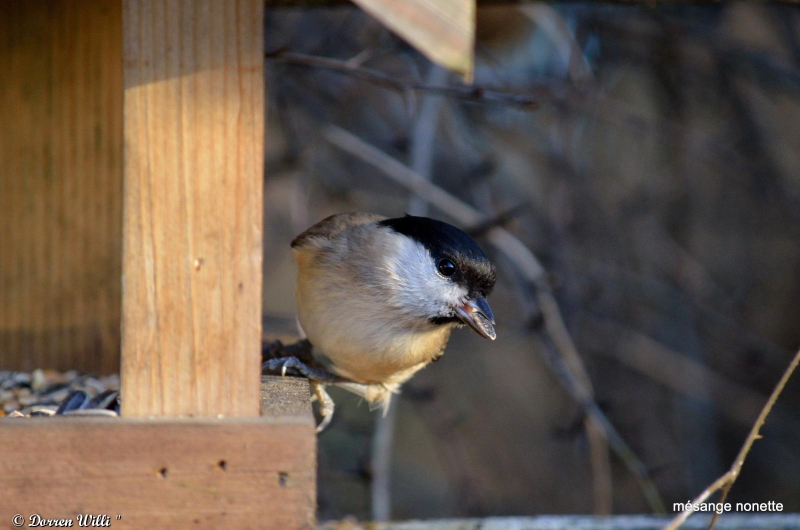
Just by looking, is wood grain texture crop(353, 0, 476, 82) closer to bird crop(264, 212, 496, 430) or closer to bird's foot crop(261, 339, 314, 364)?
bird crop(264, 212, 496, 430)

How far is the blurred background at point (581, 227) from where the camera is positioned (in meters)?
3.47

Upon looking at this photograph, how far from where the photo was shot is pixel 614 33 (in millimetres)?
4016

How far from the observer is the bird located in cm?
Result: 217

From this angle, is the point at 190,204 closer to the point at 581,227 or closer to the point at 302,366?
the point at 302,366

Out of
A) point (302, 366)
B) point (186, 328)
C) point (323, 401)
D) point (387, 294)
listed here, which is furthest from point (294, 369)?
point (186, 328)

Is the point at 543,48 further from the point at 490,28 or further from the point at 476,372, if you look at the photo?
the point at 476,372

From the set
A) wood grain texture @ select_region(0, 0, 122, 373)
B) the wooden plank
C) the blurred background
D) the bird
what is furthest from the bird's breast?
the wooden plank

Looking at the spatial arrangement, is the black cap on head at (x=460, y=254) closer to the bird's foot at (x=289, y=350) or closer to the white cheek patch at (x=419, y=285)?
the white cheek patch at (x=419, y=285)

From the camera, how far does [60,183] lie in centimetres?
Result: 218

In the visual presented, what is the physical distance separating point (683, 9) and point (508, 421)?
9.41ft

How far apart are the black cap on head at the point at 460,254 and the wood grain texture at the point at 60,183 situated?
2.62 ft

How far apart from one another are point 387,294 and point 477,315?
0.25 m

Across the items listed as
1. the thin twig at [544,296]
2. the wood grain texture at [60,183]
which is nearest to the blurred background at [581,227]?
the thin twig at [544,296]

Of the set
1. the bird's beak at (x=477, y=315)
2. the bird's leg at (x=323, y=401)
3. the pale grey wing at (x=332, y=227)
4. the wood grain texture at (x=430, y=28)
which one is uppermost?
the wood grain texture at (x=430, y=28)
